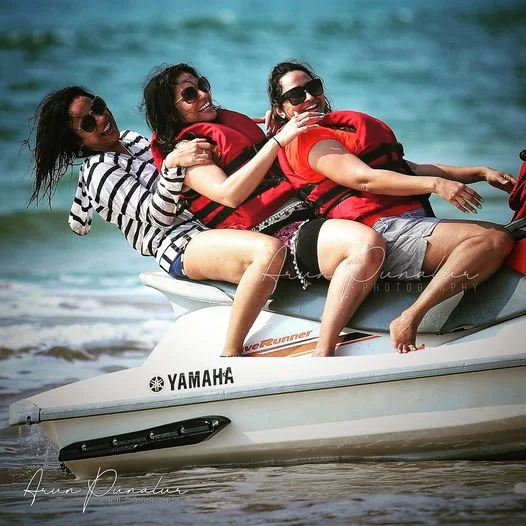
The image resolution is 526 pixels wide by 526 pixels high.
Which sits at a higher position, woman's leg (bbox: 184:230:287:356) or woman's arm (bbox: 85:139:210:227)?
woman's arm (bbox: 85:139:210:227)

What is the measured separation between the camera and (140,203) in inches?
104

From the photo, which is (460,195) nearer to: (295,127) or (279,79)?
(295,127)

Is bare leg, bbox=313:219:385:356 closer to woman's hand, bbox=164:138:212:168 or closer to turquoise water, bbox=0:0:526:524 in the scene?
woman's hand, bbox=164:138:212:168

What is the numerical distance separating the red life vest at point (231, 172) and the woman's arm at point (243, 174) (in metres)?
0.04

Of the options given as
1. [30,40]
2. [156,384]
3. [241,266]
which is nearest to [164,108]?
[241,266]

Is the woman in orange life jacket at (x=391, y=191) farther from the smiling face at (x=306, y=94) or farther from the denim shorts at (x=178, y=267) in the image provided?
the denim shorts at (x=178, y=267)

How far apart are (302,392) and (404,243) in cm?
42

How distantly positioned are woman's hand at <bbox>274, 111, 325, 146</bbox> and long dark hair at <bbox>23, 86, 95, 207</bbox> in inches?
23.7

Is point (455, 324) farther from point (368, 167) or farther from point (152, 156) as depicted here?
point (152, 156)

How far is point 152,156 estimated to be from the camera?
280cm

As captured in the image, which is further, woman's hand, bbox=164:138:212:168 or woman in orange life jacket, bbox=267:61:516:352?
woman's hand, bbox=164:138:212:168

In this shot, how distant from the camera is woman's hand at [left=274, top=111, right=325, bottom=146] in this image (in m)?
2.40

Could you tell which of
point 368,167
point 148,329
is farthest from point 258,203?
point 148,329

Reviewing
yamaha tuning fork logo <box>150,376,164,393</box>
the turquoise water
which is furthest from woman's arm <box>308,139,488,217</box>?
the turquoise water
